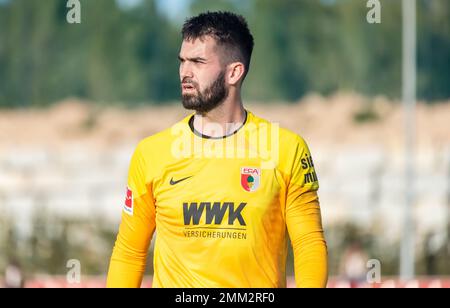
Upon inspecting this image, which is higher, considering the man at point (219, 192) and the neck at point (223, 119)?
the neck at point (223, 119)

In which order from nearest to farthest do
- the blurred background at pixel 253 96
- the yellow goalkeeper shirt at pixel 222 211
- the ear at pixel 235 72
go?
the yellow goalkeeper shirt at pixel 222 211 < the ear at pixel 235 72 < the blurred background at pixel 253 96

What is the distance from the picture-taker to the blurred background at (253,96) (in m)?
39.2

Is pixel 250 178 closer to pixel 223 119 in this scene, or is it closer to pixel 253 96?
pixel 223 119

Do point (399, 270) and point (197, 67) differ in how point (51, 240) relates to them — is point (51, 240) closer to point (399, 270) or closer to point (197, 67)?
point (399, 270)

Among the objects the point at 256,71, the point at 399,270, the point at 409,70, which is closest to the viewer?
the point at 409,70

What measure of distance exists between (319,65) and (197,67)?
38414mm

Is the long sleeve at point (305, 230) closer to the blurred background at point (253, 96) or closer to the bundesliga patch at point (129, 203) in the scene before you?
the bundesliga patch at point (129, 203)

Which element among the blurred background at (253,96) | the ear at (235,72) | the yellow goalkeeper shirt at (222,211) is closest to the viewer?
the yellow goalkeeper shirt at (222,211)

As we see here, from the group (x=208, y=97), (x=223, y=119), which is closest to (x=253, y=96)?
(x=223, y=119)

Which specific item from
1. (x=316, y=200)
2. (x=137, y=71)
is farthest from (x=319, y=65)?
(x=316, y=200)

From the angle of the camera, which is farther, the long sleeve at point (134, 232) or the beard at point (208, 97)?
the long sleeve at point (134, 232)

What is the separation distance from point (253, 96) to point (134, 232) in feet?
115

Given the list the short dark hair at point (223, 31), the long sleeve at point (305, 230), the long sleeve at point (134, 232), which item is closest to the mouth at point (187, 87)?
the short dark hair at point (223, 31)

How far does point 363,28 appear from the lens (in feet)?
147
